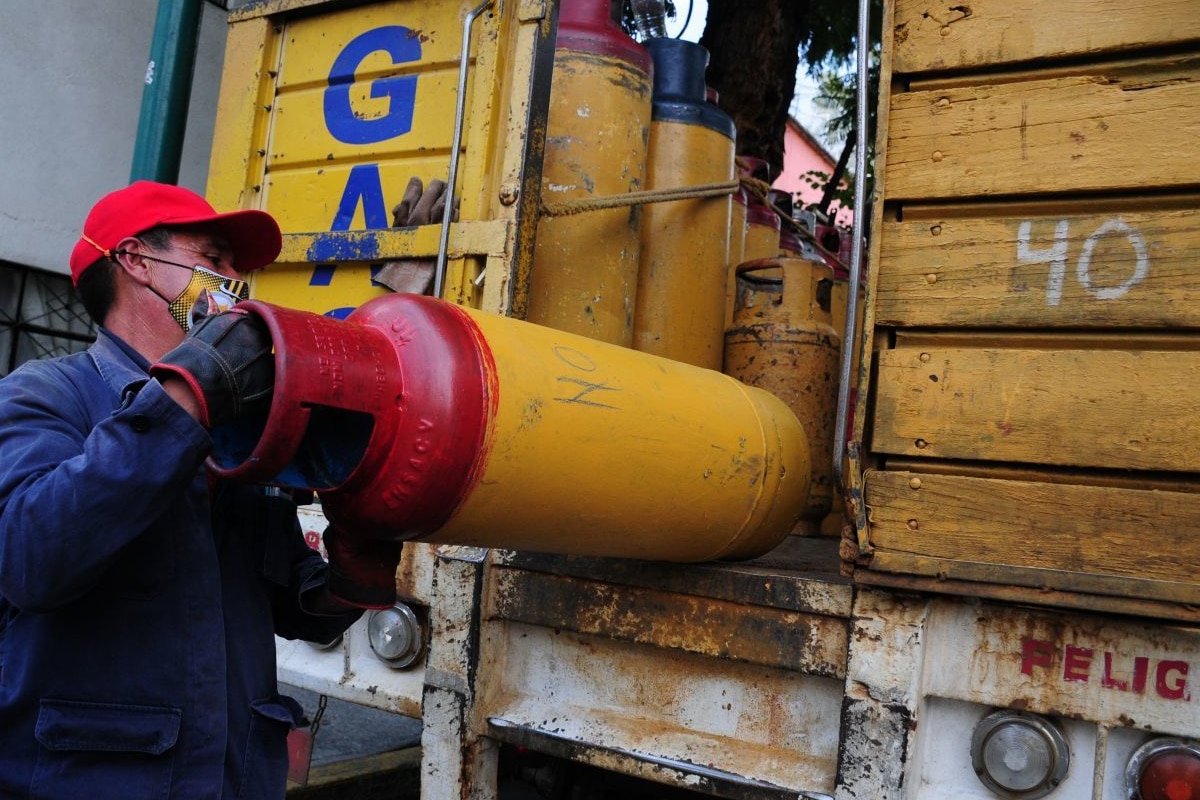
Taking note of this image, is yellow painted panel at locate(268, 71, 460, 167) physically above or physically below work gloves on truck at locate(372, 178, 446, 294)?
above

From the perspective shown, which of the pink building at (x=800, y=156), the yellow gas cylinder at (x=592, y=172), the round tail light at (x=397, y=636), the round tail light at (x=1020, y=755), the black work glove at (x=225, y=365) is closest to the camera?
the black work glove at (x=225, y=365)

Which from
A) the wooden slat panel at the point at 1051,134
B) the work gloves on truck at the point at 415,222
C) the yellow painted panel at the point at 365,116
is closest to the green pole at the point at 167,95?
the yellow painted panel at the point at 365,116

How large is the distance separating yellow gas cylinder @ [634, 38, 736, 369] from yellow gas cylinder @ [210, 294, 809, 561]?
110 centimetres

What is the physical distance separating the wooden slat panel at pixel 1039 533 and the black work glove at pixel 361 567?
90cm

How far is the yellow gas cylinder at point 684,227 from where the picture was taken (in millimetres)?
3211

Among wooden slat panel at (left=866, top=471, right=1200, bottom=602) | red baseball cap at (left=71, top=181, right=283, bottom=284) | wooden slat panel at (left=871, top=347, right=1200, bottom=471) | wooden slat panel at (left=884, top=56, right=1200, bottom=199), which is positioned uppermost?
wooden slat panel at (left=884, top=56, right=1200, bottom=199)

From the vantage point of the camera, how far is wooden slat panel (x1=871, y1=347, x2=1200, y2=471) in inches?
71.3

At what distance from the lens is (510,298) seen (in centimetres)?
261

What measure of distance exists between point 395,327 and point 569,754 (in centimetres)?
114

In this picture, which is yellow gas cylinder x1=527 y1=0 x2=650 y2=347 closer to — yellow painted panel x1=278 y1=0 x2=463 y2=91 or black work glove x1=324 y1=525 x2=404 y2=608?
yellow painted panel x1=278 y1=0 x2=463 y2=91

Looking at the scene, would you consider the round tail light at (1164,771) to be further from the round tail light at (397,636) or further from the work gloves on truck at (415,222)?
the work gloves on truck at (415,222)

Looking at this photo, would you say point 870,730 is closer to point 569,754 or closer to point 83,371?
point 569,754

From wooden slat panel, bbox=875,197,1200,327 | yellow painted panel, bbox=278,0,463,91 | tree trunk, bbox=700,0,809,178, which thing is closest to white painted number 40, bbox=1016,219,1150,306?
wooden slat panel, bbox=875,197,1200,327

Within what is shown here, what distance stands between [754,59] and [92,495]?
18.5 ft
